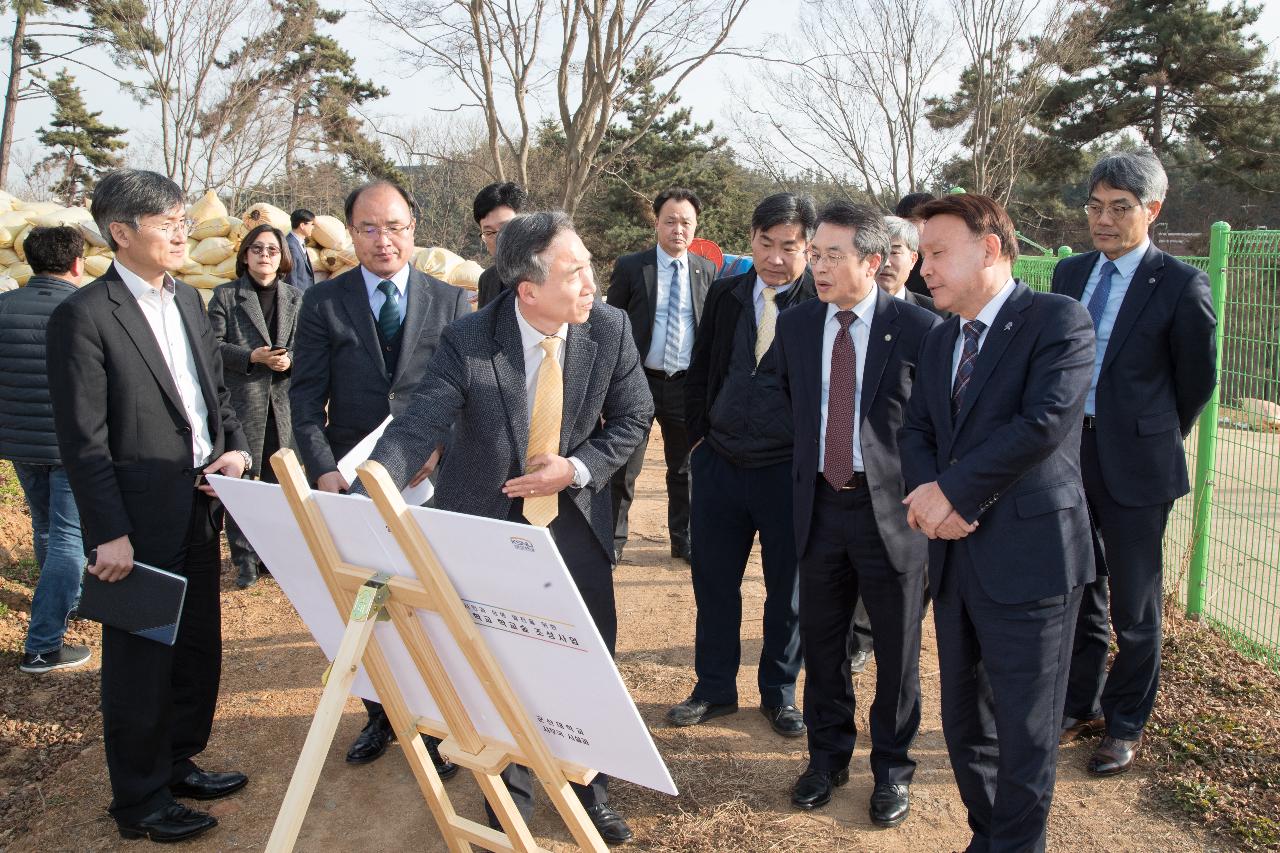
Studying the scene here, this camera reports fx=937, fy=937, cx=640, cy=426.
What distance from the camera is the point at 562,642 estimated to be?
1.87 meters

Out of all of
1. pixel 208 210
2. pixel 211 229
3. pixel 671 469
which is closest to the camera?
pixel 671 469

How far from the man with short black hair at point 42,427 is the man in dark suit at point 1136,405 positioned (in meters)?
4.53

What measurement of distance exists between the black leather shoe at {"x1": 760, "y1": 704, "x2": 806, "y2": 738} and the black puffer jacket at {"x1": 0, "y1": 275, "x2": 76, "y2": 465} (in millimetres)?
3537

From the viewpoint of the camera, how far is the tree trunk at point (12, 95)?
55.8 ft

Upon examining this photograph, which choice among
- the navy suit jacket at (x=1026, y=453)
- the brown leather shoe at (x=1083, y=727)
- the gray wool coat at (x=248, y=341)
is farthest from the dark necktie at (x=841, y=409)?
the gray wool coat at (x=248, y=341)

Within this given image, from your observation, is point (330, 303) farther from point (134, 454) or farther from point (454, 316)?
point (134, 454)

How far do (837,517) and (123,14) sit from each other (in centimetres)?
1836

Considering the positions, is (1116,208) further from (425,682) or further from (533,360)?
(425,682)

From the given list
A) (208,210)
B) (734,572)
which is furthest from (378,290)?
(208,210)

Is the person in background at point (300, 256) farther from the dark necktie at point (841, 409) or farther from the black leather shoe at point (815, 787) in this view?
the black leather shoe at point (815, 787)

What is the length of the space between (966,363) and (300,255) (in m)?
6.01

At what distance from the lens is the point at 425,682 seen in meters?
2.17

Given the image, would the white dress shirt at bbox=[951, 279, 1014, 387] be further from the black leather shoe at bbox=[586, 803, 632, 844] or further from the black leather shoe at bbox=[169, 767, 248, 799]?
the black leather shoe at bbox=[169, 767, 248, 799]

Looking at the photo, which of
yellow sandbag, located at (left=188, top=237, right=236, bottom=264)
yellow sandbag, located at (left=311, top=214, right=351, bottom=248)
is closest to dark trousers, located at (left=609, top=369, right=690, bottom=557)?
yellow sandbag, located at (left=311, top=214, right=351, bottom=248)
